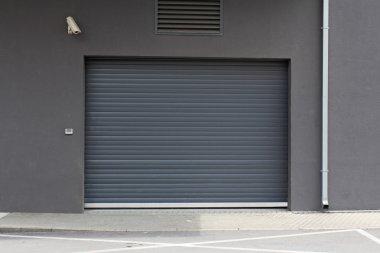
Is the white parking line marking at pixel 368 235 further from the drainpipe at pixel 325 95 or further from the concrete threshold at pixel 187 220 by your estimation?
the drainpipe at pixel 325 95

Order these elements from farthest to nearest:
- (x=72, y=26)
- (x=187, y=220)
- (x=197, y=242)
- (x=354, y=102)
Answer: (x=354, y=102), (x=72, y=26), (x=187, y=220), (x=197, y=242)

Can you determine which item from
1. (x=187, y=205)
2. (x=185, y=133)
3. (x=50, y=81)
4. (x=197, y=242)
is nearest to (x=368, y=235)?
(x=197, y=242)

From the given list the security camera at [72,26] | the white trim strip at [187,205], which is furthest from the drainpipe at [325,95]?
the security camera at [72,26]

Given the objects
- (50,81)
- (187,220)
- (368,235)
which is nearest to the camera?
(368,235)

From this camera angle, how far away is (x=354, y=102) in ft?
34.6

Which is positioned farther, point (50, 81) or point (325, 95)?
point (325, 95)

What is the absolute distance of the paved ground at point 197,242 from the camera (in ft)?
24.6

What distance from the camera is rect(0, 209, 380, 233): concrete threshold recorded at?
9062 millimetres

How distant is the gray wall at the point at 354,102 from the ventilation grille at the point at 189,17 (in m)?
2.42

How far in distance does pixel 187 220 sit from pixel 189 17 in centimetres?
406

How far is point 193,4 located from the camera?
34.4 feet

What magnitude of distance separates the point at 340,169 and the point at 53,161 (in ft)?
19.1

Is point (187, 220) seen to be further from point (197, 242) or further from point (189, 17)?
point (189, 17)

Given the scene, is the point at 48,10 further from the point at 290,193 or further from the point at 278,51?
the point at 290,193
